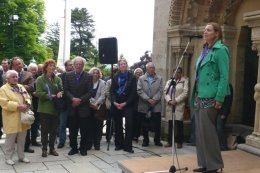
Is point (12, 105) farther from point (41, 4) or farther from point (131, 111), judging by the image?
point (41, 4)

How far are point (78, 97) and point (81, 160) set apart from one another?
1.17m

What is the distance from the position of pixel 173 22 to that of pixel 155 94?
197 centimetres

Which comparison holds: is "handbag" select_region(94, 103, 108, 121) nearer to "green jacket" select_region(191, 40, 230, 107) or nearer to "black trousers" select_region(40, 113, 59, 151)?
"black trousers" select_region(40, 113, 59, 151)

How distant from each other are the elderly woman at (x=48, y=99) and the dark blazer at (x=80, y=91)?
0.63 ft

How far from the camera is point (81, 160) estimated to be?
6.72 meters

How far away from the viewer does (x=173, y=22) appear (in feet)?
29.4

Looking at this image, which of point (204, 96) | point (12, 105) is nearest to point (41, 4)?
point (12, 105)

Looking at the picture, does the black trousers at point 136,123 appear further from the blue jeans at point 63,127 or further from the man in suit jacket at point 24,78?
the man in suit jacket at point 24,78

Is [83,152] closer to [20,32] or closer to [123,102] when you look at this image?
[123,102]

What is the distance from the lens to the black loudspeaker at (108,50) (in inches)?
310

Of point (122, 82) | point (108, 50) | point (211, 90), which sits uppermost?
point (108, 50)

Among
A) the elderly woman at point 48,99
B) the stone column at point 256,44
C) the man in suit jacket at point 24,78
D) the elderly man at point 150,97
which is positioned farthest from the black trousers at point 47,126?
the stone column at point 256,44

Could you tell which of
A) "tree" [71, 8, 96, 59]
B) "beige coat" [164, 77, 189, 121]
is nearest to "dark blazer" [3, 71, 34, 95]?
"beige coat" [164, 77, 189, 121]

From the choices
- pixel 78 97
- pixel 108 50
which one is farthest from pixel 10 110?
pixel 108 50
